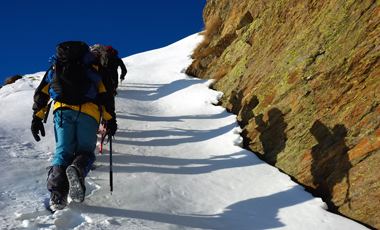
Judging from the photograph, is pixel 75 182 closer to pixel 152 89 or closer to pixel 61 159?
pixel 61 159

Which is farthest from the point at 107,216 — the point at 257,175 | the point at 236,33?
the point at 236,33

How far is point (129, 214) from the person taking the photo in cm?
317

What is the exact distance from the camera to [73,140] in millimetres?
3262

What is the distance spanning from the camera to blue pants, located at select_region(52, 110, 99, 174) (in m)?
3.18

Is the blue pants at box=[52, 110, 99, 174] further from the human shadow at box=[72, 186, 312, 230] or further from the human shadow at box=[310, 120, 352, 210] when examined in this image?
the human shadow at box=[310, 120, 352, 210]

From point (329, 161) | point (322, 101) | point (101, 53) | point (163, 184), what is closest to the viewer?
point (163, 184)

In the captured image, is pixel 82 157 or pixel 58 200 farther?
pixel 82 157

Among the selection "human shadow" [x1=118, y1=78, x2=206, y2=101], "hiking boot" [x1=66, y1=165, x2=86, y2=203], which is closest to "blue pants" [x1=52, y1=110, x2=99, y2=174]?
"hiking boot" [x1=66, y1=165, x2=86, y2=203]

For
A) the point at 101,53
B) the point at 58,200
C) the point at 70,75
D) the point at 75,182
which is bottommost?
the point at 58,200

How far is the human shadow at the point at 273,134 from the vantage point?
540 cm

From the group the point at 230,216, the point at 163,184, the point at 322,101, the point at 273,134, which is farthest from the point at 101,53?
the point at 322,101

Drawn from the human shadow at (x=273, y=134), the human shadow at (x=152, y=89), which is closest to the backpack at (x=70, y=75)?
the human shadow at (x=273, y=134)

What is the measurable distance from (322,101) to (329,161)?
121 centimetres

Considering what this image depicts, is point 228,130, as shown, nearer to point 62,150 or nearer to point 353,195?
point 353,195
